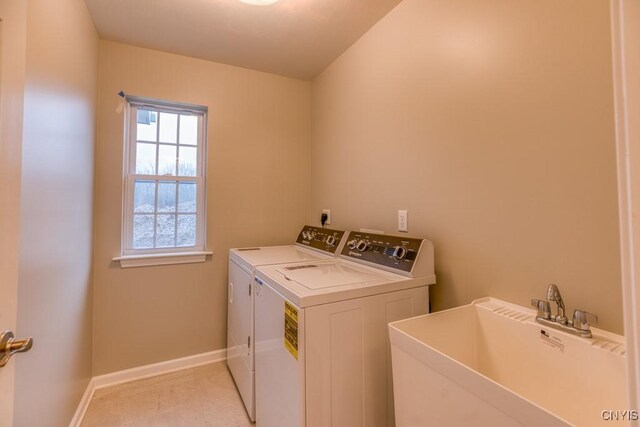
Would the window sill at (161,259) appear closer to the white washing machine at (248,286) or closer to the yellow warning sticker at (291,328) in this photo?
the white washing machine at (248,286)

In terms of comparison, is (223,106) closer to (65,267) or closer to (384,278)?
(65,267)

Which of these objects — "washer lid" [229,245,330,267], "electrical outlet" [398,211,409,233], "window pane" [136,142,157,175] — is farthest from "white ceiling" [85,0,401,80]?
"washer lid" [229,245,330,267]

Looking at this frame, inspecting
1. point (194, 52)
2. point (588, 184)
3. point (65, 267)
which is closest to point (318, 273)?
point (588, 184)

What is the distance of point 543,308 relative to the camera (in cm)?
103

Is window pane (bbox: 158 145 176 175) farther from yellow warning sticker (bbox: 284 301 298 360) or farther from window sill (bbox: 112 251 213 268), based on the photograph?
yellow warning sticker (bbox: 284 301 298 360)

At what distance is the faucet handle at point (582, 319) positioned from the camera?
916mm

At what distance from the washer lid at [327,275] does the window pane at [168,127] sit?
5.35ft

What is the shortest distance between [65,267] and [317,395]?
4.69 ft

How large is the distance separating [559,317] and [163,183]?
104 inches

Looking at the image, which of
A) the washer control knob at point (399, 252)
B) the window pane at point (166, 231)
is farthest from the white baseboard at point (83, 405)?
the washer control knob at point (399, 252)

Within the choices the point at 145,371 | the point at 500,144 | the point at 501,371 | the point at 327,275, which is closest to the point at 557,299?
the point at 501,371

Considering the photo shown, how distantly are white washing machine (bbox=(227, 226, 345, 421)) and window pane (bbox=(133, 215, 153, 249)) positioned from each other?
72 centimetres

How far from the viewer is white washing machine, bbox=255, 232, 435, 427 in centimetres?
114

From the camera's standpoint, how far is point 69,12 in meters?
1.49
